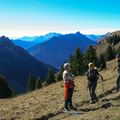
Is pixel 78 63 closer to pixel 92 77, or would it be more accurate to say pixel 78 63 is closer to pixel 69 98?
pixel 92 77

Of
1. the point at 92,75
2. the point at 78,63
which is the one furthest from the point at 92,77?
the point at 78,63

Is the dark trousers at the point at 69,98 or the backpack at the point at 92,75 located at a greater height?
the backpack at the point at 92,75

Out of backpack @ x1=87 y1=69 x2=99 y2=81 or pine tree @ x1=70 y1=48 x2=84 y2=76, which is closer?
backpack @ x1=87 y1=69 x2=99 y2=81

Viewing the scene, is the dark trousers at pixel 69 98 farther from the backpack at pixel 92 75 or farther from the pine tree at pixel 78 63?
A: the pine tree at pixel 78 63

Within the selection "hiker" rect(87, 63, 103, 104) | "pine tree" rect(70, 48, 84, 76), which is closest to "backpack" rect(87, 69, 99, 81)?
"hiker" rect(87, 63, 103, 104)

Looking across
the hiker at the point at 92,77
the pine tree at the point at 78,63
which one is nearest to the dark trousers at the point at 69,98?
the hiker at the point at 92,77

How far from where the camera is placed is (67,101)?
22047 millimetres

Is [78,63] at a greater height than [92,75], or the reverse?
[92,75]

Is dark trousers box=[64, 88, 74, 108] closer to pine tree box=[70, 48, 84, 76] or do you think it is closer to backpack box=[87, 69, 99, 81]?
backpack box=[87, 69, 99, 81]

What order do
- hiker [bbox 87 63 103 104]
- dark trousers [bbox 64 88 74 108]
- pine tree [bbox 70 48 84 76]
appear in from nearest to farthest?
dark trousers [bbox 64 88 74 108]
hiker [bbox 87 63 103 104]
pine tree [bbox 70 48 84 76]

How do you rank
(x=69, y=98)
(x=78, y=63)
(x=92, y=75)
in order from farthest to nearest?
(x=78, y=63)
(x=92, y=75)
(x=69, y=98)

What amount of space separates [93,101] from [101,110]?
138 inches

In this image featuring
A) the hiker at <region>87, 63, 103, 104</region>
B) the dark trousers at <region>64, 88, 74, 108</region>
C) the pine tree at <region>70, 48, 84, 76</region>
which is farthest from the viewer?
the pine tree at <region>70, 48, 84, 76</region>

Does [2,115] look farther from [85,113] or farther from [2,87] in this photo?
[2,87]
